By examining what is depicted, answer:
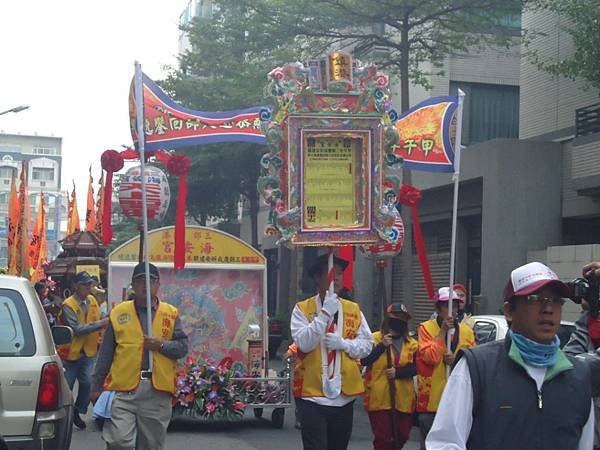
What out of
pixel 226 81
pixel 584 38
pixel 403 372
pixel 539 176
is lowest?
pixel 403 372

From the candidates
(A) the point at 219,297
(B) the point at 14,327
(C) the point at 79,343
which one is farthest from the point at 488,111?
(B) the point at 14,327

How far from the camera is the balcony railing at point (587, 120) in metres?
18.2

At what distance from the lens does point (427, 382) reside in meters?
8.16

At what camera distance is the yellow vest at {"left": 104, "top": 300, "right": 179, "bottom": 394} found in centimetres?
722

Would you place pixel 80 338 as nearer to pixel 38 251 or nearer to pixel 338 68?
pixel 338 68

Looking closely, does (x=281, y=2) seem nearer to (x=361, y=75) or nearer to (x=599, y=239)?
(x=599, y=239)

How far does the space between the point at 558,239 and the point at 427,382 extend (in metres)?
12.5

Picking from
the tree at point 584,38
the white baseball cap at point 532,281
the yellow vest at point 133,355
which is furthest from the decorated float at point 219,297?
the white baseball cap at point 532,281

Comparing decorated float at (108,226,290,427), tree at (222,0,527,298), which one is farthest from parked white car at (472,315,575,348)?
tree at (222,0,527,298)

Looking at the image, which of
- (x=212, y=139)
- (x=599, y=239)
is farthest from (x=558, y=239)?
(x=212, y=139)

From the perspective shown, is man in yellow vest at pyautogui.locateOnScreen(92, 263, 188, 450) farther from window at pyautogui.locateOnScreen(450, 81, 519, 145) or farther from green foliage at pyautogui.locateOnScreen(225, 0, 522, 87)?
window at pyautogui.locateOnScreen(450, 81, 519, 145)

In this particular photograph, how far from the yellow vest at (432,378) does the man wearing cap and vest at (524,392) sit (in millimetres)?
4557

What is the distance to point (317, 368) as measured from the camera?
7.22 meters

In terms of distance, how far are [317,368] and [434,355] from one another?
1227 mm
